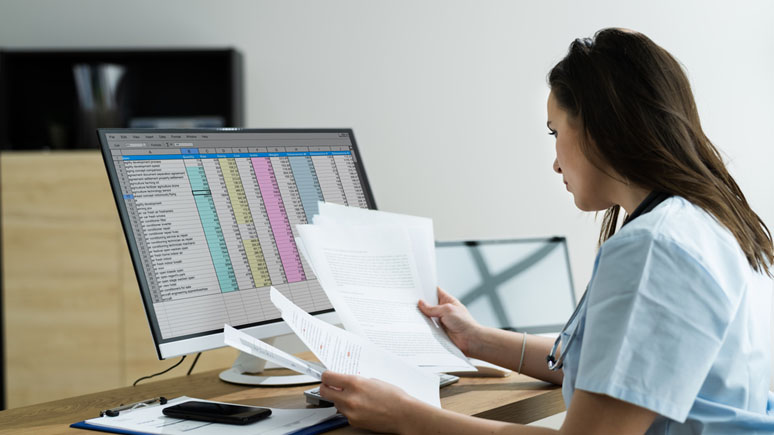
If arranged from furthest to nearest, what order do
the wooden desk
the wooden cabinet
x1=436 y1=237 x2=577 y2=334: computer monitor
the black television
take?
the black television, the wooden cabinet, x1=436 y1=237 x2=577 y2=334: computer monitor, the wooden desk

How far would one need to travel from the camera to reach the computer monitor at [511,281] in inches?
63.4

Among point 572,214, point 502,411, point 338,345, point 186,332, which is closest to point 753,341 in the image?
point 502,411

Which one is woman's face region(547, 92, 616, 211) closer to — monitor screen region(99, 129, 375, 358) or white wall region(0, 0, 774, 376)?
monitor screen region(99, 129, 375, 358)

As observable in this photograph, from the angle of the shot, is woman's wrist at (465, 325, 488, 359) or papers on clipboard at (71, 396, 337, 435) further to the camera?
woman's wrist at (465, 325, 488, 359)

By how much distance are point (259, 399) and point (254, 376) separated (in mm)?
141

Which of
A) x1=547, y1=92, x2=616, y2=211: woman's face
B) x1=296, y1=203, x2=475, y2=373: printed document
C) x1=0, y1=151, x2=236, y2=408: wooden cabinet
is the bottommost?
x1=0, y1=151, x2=236, y2=408: wooden cabinet

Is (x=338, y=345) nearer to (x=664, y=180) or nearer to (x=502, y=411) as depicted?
(x=502, y=411)

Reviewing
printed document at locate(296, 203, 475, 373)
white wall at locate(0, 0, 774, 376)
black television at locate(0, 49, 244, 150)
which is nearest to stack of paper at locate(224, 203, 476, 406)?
printed document at locate(296, 203, 475, 373)

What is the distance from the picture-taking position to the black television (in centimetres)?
297

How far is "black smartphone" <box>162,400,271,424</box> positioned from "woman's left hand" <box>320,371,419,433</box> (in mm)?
99

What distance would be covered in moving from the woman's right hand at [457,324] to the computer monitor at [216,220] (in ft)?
0.66

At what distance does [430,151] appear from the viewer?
3.00 metres

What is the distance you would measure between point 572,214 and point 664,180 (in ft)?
6.58

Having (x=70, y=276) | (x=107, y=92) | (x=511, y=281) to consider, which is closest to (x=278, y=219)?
(x=511, y=281)
